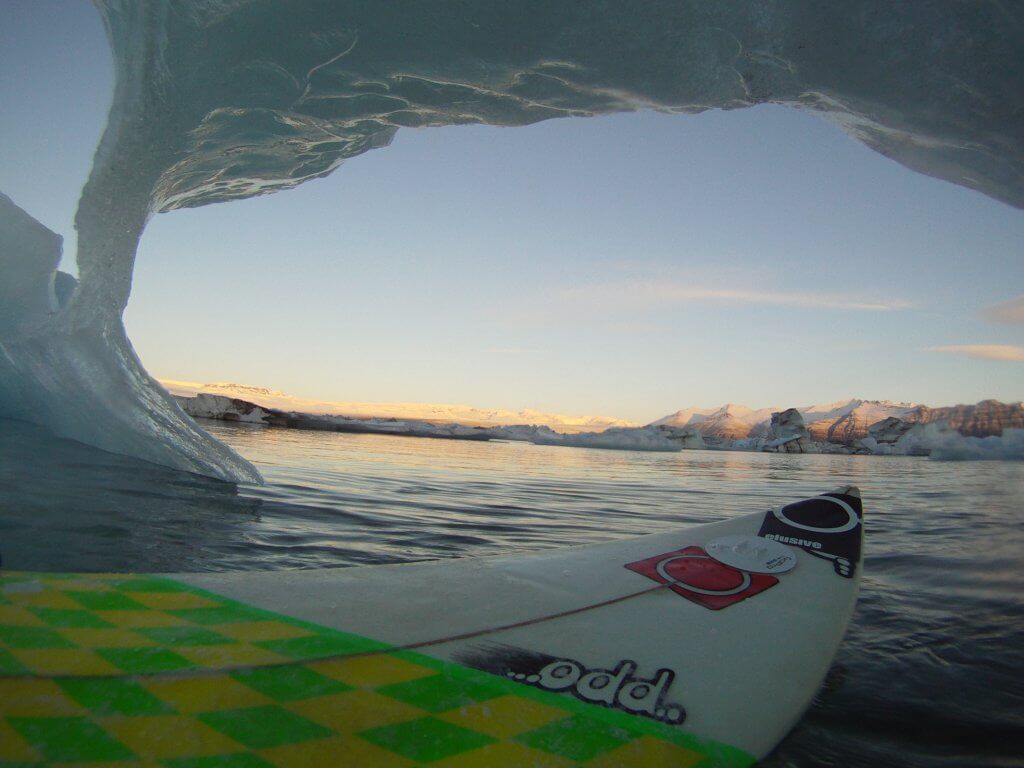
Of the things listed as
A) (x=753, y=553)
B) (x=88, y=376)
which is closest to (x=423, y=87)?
(x=88, y=376)

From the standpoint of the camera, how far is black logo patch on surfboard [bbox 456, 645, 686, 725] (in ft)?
4.48

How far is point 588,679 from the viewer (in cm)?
146

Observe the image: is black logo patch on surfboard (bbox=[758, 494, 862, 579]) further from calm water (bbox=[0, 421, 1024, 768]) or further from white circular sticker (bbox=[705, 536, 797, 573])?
calm water (bbox=[0, 421, 1024, 768])

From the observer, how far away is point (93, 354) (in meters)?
5.42

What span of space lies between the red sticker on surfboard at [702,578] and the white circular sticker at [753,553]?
1.9 inches

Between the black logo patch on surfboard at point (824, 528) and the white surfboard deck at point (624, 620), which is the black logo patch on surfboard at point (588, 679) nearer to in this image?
the white surfboard deck at point (624, 620)

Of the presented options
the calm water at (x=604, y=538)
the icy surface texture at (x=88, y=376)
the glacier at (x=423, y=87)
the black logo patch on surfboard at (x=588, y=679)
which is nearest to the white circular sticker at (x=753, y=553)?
the calm water at (x=604, y=538)

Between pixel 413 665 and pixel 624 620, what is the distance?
0.77m

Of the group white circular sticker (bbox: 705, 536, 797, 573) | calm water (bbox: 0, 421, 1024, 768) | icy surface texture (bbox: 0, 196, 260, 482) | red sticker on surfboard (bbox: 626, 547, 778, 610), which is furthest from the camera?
icy surface texture (bbox: 0, 196, 260, 482)

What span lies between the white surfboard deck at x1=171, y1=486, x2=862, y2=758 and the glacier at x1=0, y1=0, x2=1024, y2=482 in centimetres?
333

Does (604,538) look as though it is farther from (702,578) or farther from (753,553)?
(702,578)

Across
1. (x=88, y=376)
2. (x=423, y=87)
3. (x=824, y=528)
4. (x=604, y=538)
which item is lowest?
(x=604, y=538)

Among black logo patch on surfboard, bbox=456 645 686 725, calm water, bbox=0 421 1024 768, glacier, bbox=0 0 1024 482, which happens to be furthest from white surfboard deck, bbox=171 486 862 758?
glacier, bbox=0 0 1024 482

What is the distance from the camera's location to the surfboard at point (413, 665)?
106 cm
